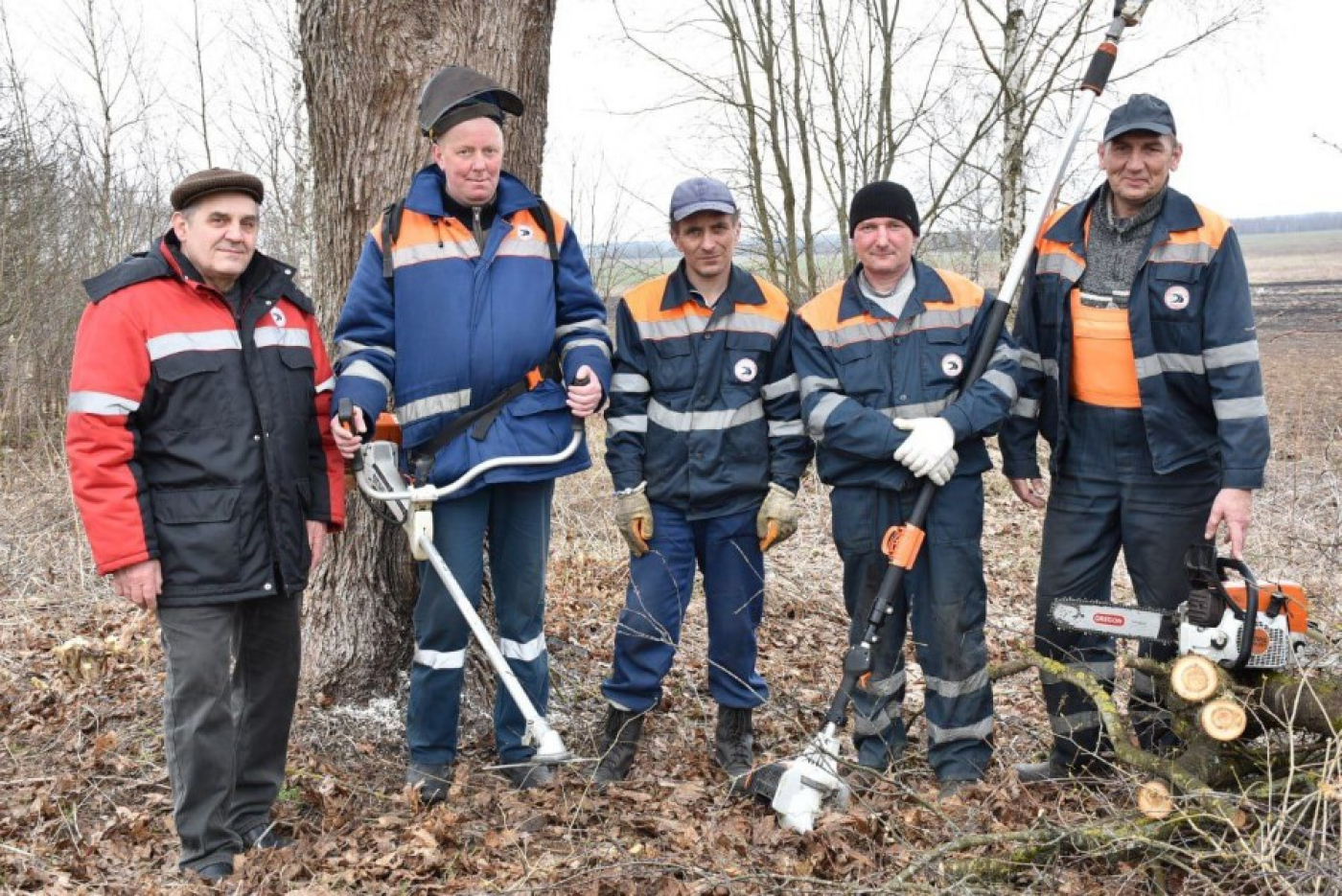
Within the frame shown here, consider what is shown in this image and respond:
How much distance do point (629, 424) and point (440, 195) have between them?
1116 millimetres

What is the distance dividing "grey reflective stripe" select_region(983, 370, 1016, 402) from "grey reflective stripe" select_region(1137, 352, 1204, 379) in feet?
1.46

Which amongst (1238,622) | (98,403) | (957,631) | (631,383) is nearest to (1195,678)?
(1238,622)

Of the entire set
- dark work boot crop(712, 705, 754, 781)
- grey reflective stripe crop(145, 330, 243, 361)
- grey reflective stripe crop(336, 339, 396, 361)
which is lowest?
dark work boot crop(712, 705, 754, 781)

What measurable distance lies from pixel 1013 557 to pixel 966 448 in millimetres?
4479

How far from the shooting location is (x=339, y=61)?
4.44 meters

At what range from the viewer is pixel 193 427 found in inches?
138

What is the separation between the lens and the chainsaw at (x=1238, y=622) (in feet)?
10.9

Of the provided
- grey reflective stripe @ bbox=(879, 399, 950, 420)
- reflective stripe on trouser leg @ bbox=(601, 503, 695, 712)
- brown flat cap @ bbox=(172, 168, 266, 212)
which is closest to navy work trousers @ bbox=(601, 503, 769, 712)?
reflective stripe on trouser leg @ bbox=(601, 503, 695, 712)

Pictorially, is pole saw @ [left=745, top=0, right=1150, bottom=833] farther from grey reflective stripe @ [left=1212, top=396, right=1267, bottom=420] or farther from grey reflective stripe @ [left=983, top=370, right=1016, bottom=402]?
grey reflective stripe @ [left=1212, top=396, right=1267, bottom=420]

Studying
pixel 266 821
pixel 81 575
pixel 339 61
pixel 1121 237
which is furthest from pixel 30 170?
pixel 1121 237

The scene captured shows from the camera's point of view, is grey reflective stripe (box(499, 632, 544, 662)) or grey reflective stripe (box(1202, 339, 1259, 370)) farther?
grey reflective stripe (box(499, 632, 544, 662))

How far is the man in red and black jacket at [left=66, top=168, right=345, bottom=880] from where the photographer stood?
11.0 feet

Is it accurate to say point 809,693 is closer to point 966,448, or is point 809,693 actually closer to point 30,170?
point 966,448

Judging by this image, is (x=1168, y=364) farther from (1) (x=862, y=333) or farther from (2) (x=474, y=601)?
(2) (x=474, y=601)
